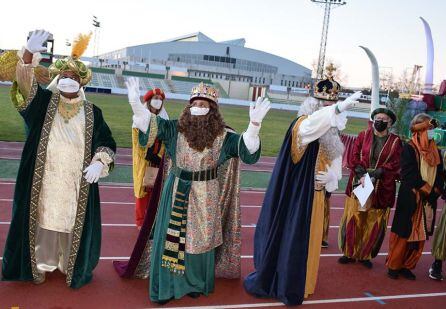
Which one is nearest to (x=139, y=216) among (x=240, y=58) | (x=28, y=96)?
(x=28, y=96)

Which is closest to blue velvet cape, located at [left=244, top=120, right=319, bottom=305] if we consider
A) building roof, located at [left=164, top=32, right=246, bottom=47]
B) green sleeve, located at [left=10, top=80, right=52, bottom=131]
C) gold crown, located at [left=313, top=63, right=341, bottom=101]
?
gold crown, located at [left=313, top=63, right=341, bottom=101]

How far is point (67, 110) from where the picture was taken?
161 inches

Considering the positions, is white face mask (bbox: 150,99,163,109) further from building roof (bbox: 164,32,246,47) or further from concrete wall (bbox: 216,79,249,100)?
building roof (bbox: 164,32,246,47)

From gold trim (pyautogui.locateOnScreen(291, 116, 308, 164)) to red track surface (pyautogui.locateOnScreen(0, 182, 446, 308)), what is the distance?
1456 millimetres

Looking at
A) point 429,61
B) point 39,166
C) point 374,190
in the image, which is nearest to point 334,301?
point 374,190

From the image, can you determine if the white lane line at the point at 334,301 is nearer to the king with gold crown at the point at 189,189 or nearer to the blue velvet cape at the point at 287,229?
the blue velvet cape at the point at 287,229

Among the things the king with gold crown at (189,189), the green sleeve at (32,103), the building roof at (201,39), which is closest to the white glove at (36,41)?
the green sleeve at (32,103)

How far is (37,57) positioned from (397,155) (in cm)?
418

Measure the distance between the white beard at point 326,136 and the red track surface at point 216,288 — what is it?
5.07 feet

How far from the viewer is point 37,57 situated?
12.3 feet

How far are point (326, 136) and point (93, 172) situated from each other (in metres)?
2.17

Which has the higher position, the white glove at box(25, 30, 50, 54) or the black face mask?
the white glove at box(25, 30, 50, 54)

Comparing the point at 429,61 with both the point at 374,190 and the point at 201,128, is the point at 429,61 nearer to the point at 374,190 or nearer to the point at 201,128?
the point at 374,190

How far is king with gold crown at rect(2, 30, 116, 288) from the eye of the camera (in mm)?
4020
